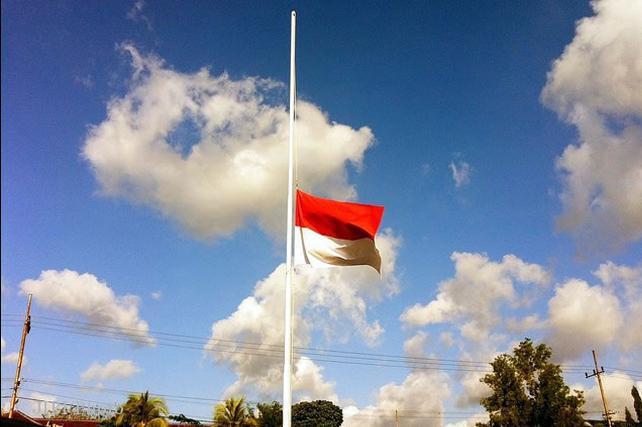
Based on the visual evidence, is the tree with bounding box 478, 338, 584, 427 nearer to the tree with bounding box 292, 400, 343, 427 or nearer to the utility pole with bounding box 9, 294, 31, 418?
the utility pole with bounding box 9, 294, 31, 418

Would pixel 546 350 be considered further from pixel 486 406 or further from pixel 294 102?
pixel 294 102

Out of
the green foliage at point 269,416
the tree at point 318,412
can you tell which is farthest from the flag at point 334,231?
the tree at point 318,412

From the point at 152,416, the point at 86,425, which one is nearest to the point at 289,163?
the point at 152,416

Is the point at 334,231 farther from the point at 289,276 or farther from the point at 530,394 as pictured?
the point at 530,394

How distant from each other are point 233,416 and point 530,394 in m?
28.6

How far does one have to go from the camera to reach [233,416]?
5466 cm

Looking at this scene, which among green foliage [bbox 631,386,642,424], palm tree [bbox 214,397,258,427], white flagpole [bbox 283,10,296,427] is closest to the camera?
white flagpole [bbox 283,10,296,427]

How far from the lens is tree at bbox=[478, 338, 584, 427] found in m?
40.4

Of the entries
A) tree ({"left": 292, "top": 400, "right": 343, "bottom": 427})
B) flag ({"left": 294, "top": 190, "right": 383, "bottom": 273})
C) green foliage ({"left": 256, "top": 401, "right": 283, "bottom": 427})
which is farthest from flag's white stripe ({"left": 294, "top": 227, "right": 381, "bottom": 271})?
tree ({"left": 292, "top": 400, "right": 343, "bottom": 427})

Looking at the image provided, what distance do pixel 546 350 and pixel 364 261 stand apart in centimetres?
3337

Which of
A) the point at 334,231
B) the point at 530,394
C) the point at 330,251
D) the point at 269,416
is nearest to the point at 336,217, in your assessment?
the point at 334,231

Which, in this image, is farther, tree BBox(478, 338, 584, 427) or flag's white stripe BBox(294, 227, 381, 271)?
tree BBox(478, 338, 584, 427)

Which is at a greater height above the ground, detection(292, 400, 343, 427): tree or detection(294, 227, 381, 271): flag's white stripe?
detection(292, 400, 343, 427): tree

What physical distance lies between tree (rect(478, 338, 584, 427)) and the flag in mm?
32141
